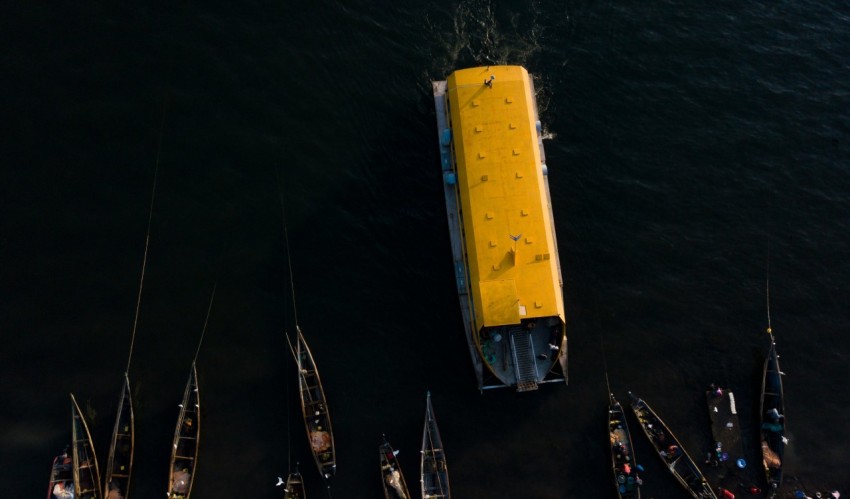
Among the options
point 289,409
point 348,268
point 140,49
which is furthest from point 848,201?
point 140,49

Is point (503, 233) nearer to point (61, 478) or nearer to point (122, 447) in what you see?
point (122, 447)

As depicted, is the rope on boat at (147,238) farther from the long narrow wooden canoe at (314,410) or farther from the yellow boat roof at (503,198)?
the yellow boat roof at (503,198)

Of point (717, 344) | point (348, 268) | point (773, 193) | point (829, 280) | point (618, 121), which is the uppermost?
point (618, 121)

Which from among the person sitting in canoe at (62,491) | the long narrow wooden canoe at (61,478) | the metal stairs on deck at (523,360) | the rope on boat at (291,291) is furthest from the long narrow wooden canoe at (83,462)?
the metal stairs on deck at (523,360)

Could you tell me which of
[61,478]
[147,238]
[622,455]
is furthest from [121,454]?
[622,455]

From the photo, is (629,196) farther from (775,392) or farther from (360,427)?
(360,427)
